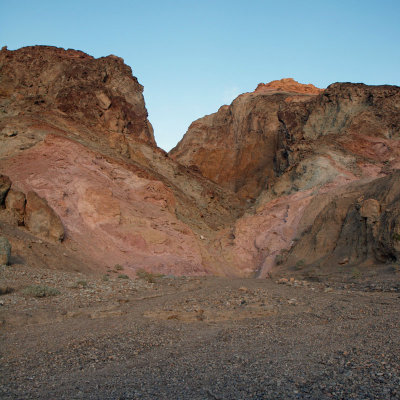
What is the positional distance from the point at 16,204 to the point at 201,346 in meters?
13.5

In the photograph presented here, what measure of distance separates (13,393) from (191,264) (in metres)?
17.5

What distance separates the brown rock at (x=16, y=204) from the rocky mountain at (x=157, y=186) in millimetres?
41

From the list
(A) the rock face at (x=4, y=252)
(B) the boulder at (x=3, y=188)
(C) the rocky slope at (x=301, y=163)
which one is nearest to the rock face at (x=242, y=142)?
(C) the rocky slope at (x=301, y=163)

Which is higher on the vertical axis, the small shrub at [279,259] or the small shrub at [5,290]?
the small shrub at [5,290]

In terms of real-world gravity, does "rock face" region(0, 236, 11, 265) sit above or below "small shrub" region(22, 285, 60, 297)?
above

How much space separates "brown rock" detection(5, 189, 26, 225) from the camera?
16.2 meters

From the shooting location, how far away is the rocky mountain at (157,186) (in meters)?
16.4

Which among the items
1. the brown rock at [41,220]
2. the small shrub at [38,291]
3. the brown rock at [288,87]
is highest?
the brown rock at [288,87]

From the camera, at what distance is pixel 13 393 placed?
3.56 metres

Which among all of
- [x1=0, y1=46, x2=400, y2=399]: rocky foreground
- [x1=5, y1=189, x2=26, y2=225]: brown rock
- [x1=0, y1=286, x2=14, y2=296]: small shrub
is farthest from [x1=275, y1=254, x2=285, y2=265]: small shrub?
[x1=0, y1=286, x2=14, y2=296]: small shrub

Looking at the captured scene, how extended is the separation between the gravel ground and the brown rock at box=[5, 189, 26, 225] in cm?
774

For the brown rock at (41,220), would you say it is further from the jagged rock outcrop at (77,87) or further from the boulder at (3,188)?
the jagged rock outcrop at (77,87)

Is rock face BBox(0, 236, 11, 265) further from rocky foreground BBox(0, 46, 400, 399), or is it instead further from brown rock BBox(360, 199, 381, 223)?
brown rock BBox(360, 199, 381, 223)

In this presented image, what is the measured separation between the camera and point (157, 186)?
25359mm
